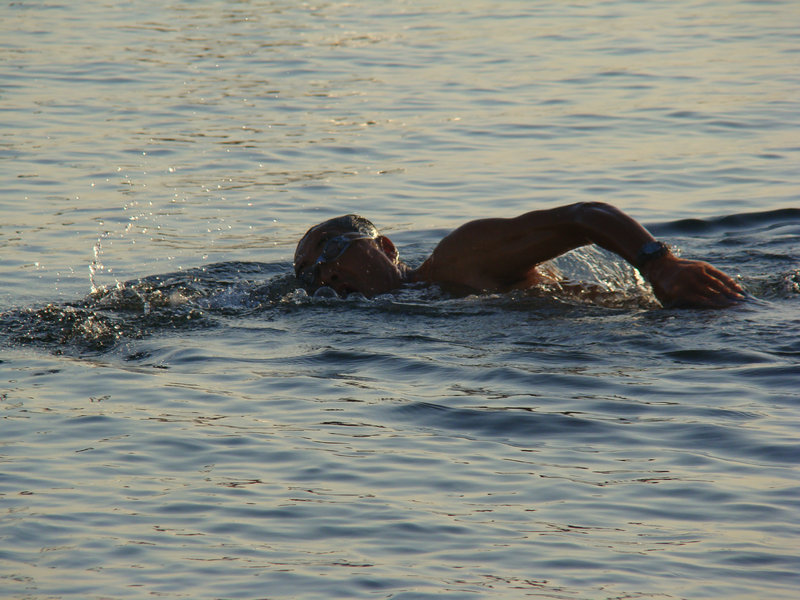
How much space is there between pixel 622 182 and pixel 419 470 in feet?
22.7

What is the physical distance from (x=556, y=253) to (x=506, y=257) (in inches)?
12.5

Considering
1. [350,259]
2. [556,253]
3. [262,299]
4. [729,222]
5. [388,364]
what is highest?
[556,253]

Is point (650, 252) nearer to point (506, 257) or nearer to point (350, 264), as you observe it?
point (506, 257)

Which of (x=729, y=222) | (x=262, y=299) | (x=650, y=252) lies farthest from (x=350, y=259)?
(x=729, y=222)

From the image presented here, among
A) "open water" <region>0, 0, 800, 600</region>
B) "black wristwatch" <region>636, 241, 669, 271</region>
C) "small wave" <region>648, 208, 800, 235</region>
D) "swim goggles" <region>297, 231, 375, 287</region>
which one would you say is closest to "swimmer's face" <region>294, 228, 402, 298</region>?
"swim goggles" <region>297, 231, 375, 287</region>

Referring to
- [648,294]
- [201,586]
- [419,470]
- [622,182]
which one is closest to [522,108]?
[622,182]

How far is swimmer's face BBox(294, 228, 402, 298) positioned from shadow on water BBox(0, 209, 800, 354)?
0.10 m

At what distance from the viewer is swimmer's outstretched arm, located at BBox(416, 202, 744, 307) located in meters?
6.53

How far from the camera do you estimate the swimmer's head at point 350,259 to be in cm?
780

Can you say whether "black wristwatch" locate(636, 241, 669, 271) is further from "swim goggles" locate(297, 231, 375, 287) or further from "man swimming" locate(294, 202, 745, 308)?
"swim goggles" locate(297, 231, 375, 287)

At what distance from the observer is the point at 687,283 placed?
6.48 m

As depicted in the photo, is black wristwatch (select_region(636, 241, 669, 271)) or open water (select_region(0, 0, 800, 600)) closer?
open water (select_region(0, 0, 800, 600))

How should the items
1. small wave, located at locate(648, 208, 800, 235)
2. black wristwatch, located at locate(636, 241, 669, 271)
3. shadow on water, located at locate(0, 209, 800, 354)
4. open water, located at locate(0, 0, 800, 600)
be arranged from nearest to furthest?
Answer: open water, located at locate(0, 0, 800, 600)
black wristwatch, located at locate(636, 241, 669, 271)
shadow on water, located at locate(0, 209, 800, 354)
small wave, located at locate(648, 208, 800, 235)

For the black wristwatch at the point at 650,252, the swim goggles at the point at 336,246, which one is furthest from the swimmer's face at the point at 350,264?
the black wristwatch at the point at 650,252
